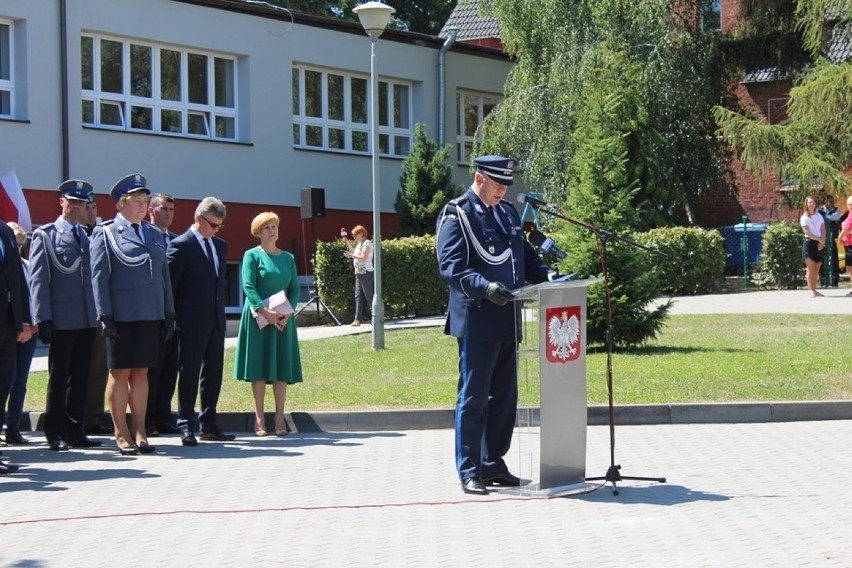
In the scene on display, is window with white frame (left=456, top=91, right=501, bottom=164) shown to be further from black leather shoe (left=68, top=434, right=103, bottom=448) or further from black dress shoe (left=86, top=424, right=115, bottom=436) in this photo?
black leather shoe (left=68, top=434, right=103, bottom=448)

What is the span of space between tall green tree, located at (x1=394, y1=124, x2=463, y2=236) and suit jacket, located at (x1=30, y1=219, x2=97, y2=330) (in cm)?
1951

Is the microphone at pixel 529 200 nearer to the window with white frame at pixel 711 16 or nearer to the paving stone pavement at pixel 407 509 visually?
the paving stone pavement at pixel 407 509

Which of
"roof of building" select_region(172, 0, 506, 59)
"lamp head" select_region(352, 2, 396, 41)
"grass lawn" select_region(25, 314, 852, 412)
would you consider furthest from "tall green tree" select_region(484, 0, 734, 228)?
"lamp head" select_region(352, 2, 396, 41)

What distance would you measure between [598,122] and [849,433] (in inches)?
236

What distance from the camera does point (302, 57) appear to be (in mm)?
31406

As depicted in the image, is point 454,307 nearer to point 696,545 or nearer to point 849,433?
point 696,545

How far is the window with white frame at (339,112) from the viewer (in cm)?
3191

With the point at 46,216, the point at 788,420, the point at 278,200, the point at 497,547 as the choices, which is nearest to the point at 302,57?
the point at 278,200

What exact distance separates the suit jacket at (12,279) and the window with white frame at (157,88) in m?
17.7

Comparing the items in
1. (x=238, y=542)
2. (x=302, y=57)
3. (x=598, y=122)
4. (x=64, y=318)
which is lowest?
(x=238, y=542)

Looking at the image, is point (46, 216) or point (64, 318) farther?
point (46, 216)

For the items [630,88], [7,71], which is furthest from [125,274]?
[630,88]

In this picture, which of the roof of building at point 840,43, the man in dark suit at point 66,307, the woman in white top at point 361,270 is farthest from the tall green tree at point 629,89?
the man in dark suit at point 66,307

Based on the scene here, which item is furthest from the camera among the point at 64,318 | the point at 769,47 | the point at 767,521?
the point at 769,47
